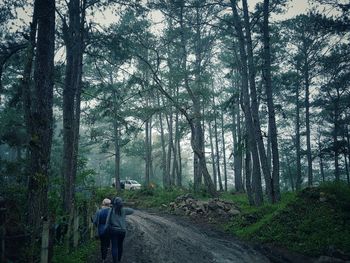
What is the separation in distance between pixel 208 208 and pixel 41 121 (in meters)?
11.3

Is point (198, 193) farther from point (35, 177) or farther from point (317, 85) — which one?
point (35, 177)

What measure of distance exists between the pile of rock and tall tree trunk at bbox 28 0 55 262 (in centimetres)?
1000

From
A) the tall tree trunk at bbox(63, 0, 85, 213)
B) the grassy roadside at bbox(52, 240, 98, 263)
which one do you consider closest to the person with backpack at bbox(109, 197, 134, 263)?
the grassy roadside at bbox(52, 240, 98, 263)

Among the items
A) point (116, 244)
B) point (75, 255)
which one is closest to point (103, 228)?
point (116, 244)

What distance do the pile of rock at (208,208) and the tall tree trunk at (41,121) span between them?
1000 centimetres

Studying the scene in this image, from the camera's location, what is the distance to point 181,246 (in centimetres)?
977

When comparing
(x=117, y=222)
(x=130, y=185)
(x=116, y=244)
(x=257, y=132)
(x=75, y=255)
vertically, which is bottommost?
(x=75, y=255)

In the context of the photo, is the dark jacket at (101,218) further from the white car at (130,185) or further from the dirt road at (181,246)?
the white car at (130,185)

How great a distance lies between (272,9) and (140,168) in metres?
46.3

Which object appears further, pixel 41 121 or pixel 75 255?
pixel 75 255

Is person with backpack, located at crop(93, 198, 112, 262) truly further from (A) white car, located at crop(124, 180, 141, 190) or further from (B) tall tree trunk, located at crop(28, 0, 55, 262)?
(A) white car, located at crop(124, 180, 141, 190)

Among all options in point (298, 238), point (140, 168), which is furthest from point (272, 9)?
point (140, 168)

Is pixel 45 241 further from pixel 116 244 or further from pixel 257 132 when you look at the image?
pixel 257 132

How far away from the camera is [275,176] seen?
14.7 metres
